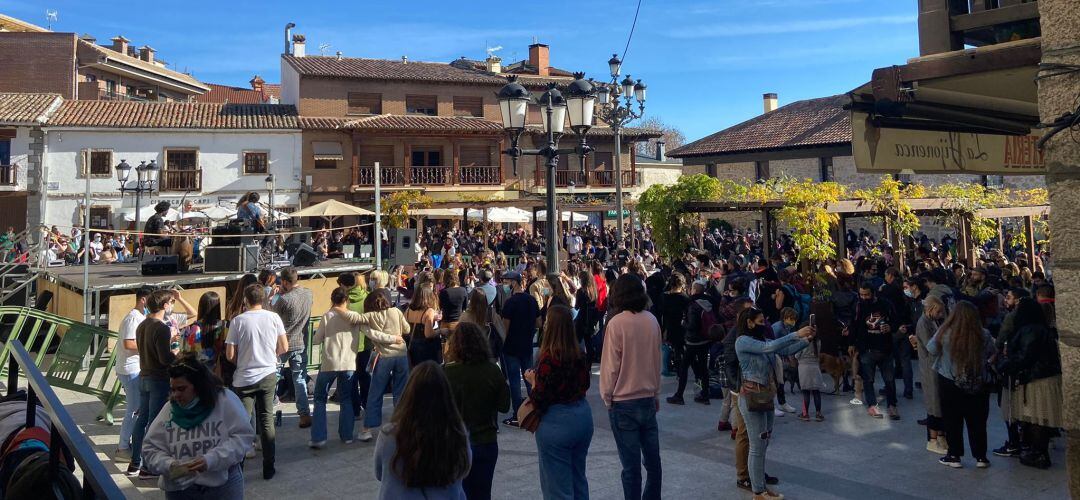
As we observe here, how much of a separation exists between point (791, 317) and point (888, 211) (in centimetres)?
792

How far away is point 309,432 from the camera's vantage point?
7.00 meters

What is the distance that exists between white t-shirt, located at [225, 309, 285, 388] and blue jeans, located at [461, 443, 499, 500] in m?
2.24

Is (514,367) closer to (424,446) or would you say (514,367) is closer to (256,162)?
(424,446)

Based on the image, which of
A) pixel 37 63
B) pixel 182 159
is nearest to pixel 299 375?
pixel 182 159

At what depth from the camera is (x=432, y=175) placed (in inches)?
1262

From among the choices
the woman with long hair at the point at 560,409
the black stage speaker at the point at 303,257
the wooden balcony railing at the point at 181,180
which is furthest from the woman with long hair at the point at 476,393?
the wooden balcony railing at the point at 181,180

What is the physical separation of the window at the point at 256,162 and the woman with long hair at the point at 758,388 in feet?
89.7

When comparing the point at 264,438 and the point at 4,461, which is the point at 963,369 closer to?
the point at 264,438

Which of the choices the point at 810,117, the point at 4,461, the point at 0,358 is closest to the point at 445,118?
the point at 810,117

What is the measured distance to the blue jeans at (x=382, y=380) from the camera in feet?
20.7

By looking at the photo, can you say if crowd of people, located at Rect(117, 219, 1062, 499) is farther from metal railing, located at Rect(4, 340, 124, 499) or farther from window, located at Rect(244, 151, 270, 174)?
window, located at Rect(244, 151, 270, 174)

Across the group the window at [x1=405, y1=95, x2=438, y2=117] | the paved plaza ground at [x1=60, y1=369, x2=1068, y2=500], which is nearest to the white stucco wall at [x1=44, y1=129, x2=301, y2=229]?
the window at [x1=405, y1=95, x2=438, y2=117]

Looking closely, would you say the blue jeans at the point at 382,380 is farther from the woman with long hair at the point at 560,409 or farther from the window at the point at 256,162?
the window at the point at 256,162

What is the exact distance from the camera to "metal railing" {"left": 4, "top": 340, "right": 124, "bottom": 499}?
1.54 m
